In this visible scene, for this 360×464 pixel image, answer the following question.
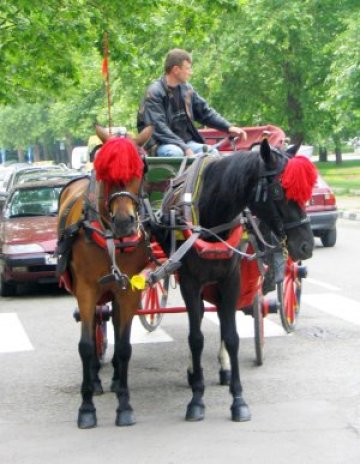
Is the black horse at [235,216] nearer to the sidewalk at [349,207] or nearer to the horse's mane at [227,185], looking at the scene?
the horse's mane at [227,185]

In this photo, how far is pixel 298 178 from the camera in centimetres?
692

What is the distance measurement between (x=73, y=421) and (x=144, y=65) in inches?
620

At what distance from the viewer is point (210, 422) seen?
7.28 m

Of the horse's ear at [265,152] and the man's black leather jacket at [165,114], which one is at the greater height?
the man's black leather jacket at [165,114]

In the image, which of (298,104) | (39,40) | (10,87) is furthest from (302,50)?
→ (39,40)

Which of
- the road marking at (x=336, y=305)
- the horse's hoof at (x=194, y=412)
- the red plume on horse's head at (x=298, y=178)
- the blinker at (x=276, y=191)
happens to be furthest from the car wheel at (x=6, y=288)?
the red plume on horse's head at (x=298, y=178)

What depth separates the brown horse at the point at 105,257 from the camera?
→ 6.90 m

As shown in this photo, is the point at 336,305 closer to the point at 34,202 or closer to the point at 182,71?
the point at 182,71

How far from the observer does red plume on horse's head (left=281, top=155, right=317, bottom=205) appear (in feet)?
22.7

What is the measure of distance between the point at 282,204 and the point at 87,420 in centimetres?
197

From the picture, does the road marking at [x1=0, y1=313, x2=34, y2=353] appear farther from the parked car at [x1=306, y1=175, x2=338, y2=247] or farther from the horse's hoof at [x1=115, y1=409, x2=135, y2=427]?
the parked car at [x1=306, y1=175, x2=338, y2=247]

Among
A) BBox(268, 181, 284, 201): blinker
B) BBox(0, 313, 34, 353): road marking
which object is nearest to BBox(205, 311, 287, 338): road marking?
BBox(0, 313, 34, 353): road marking

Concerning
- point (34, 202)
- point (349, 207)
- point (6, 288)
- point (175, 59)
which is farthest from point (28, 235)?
point (349, 207)

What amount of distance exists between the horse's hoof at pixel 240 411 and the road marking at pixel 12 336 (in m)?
3.81
